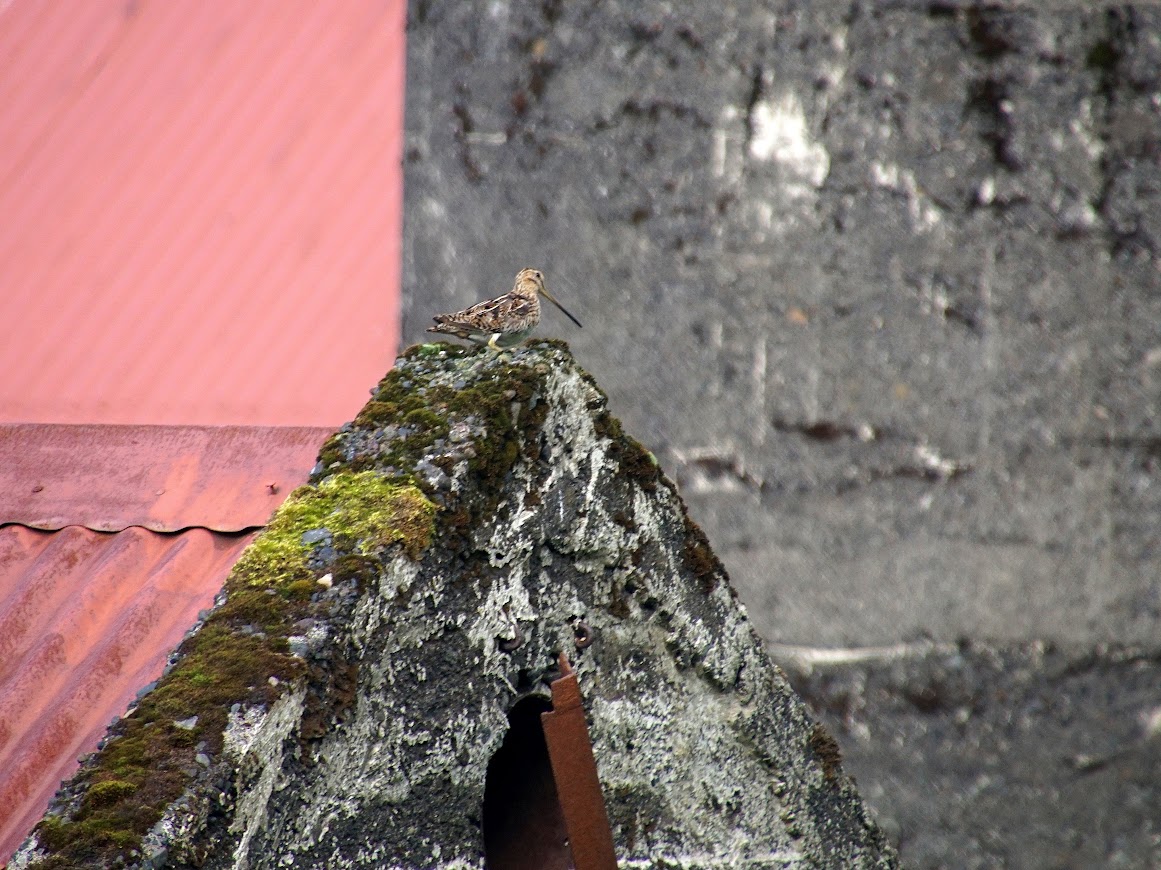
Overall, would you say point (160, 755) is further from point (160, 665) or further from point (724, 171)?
point (724, 171)

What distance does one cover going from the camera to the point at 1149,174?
13.0 feet

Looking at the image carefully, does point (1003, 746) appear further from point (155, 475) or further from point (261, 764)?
point (261, 764)

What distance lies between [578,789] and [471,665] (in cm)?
24

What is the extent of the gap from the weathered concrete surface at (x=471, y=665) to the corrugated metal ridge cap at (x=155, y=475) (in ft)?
3.15

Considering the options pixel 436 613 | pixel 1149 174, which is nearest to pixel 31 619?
pixel 436 613

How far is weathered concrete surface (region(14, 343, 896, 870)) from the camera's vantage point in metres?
1.48

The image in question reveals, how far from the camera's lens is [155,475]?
309 cm

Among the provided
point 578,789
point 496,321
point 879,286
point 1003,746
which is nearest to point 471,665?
point 578,789

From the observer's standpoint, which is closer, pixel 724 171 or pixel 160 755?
pixel 160 755

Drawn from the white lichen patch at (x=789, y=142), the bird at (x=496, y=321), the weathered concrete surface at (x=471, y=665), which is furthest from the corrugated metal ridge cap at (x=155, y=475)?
the white lichen patch at (x=789, y=142)

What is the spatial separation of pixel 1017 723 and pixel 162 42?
3.69 metres

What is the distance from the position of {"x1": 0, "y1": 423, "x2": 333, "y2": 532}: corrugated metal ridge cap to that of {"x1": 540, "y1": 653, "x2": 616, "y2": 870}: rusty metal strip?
1.25 meters

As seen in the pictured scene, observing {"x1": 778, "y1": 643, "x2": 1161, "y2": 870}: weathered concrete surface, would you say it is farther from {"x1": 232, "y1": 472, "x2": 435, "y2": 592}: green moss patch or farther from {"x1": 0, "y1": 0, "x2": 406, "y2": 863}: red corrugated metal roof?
{"x1": 232, "y1": 472, "x2": 435, "y2": 592}: green moss patch

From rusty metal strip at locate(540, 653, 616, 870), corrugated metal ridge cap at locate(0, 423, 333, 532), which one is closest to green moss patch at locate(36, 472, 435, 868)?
rusty metal strip at locate(540, 653, 616, 870)
